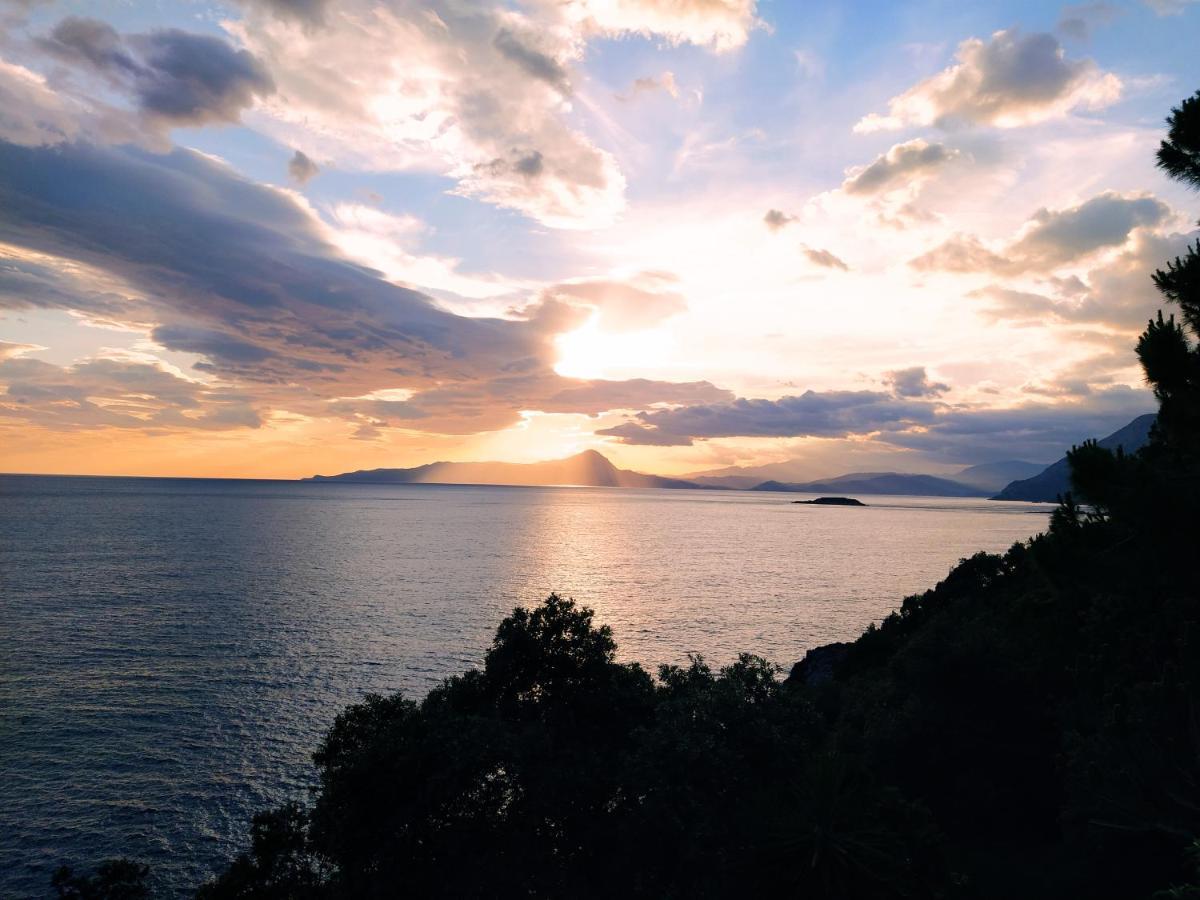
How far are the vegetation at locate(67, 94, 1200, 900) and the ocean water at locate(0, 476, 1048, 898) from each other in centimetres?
1916

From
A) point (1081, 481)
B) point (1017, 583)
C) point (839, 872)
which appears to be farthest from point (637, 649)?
point (1081, 481)

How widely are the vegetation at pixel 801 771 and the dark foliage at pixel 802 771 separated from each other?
84 millimetres

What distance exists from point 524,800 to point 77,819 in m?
32.1

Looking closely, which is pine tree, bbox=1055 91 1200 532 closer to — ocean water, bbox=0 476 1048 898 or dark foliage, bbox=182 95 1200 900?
dark foliage, bbox=182 95 1200 900

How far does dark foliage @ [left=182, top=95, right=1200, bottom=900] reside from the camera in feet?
60.8

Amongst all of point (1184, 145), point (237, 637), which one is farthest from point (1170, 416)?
point (237, 637)

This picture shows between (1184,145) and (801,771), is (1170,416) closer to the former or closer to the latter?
(1184,145)

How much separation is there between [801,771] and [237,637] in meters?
69.3

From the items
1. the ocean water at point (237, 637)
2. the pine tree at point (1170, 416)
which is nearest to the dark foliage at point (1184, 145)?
the pine tree at point (1170, 416)

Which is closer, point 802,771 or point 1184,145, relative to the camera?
point 1184,145

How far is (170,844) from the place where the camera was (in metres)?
35.2

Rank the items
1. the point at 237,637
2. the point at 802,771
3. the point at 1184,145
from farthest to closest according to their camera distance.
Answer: the point at 237,637 → the point at 802,771 → the point at 1184,145

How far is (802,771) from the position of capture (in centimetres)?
2394

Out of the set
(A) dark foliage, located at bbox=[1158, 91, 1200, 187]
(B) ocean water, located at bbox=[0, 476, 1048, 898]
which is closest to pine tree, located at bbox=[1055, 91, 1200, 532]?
(A) dark foliage, located at bbox=[1158, 91, 1200, 187]
